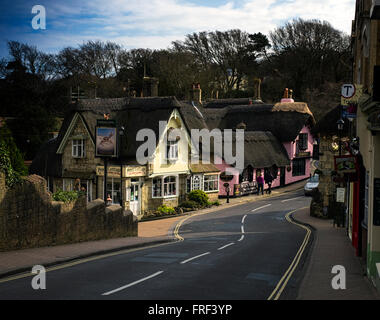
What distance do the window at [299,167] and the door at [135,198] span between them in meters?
23.6

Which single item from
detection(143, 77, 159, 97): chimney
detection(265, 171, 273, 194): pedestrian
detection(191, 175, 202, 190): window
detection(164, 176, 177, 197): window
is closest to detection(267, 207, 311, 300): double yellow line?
detection(164, 176, 177, 197): window

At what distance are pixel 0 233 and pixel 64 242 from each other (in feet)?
11.9

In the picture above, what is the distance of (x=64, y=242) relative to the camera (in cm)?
1948

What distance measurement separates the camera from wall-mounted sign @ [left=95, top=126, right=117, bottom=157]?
94.9ft

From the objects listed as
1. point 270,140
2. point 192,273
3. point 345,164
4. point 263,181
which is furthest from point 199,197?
point 192,273

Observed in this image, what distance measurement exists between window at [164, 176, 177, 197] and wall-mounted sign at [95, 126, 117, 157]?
12.9 meters

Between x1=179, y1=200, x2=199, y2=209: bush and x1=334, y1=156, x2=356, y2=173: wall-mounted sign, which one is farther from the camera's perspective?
x1=179, y1=200, x2=199, y2=209: bush

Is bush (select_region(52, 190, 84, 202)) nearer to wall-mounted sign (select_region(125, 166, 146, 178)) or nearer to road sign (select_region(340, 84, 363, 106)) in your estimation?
road sign (select_region(340, 84, 363, 106))

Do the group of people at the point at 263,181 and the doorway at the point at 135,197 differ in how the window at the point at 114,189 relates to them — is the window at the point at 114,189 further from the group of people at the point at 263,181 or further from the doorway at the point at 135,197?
the group of people at the point at 263,181

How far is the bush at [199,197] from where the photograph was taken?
41.4m

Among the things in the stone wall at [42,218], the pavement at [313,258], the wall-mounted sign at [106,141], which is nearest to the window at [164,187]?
the wall-mounted sign at [106,141]

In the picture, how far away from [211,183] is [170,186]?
4.81m
